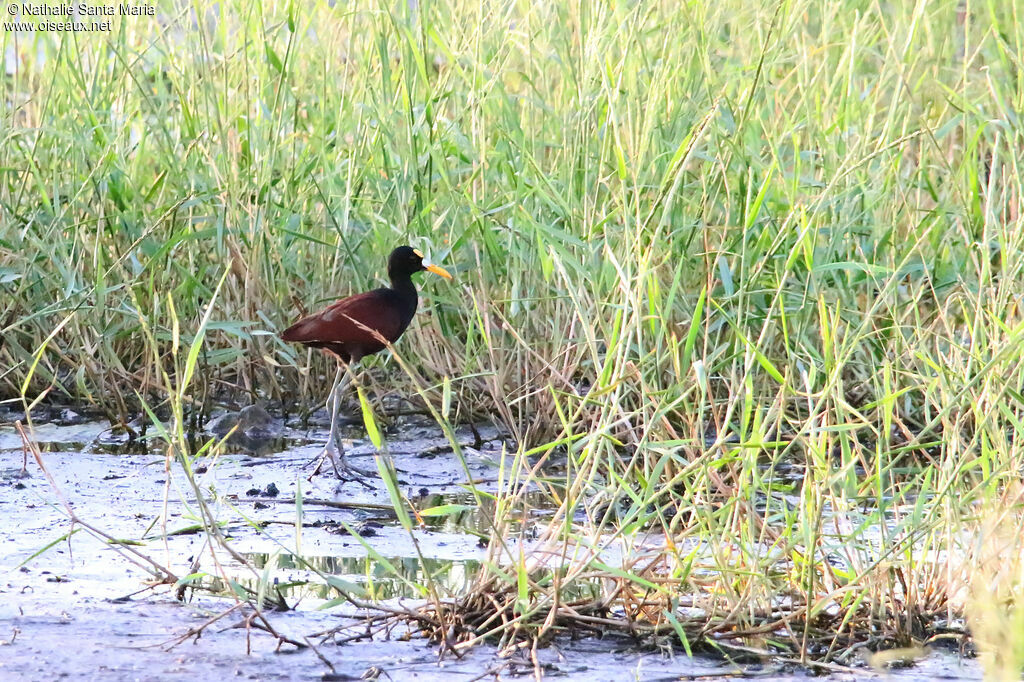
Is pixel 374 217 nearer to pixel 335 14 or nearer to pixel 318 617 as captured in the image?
pixel 335 14

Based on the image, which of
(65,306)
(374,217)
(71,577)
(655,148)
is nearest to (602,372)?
(71,577)

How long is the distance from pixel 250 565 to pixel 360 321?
1839mm

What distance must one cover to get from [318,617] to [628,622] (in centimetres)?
68

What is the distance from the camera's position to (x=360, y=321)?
185 inches

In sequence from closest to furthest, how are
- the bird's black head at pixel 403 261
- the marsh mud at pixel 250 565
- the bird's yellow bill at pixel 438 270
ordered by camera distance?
the marsh mud at pixel 250 565 < the bird's yellow bill at pixel 438 270 < the bird's black head at pixel 403 261

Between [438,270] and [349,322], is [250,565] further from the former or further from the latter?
[438,270]

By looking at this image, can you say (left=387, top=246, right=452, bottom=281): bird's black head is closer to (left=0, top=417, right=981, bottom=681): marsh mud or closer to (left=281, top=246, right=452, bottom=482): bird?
(left=281, top=246, right=452, bottom=482): bird

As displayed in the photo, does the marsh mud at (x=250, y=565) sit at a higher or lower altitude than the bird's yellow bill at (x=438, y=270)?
lower

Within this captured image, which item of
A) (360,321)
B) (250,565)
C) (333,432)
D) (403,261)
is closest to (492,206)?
(403,261)

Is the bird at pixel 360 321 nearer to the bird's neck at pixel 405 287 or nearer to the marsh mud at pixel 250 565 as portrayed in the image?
the bird's neck at pixel 405 287

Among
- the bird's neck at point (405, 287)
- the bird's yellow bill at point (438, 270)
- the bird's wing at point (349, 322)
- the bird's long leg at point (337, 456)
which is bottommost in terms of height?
the bird's long leg at point (337, 456)

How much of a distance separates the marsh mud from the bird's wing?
41cm

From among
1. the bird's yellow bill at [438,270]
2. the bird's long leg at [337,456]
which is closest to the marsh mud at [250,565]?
the bird's long leg at [337,456]

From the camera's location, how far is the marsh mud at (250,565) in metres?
2.86
